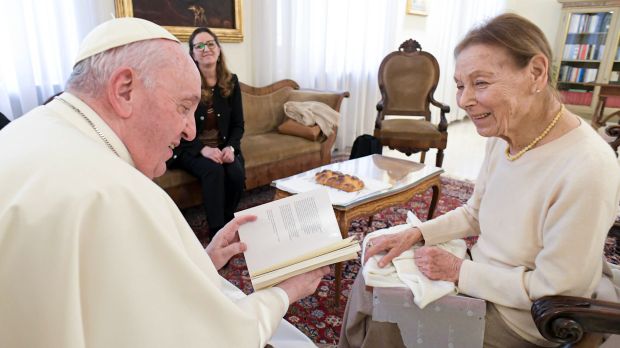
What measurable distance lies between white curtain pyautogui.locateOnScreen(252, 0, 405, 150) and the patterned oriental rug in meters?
1.58

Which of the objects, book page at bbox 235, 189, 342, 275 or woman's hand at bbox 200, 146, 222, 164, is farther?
woman's hand at bbox 200, 146, 222, 164

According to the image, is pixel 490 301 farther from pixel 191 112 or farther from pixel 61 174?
pixel 61 174

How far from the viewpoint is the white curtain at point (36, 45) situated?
2770 mm

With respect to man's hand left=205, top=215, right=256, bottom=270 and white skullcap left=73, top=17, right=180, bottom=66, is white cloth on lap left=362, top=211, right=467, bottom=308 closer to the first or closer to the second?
man's hand left=205, top=215, right=256, bottom=270

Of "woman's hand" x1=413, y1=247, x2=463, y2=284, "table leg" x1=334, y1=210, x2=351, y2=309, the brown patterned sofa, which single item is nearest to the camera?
"woman's hand" x1=413, y1=247, x2=463, y2=284

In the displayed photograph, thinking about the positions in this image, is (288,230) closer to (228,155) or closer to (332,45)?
(228,155)

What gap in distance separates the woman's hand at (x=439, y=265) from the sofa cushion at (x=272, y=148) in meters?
2.33

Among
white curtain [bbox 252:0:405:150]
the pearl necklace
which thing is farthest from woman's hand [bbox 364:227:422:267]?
white curtain [bbox 252:0:405:150]

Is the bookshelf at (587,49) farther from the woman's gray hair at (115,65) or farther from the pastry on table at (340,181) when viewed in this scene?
the woman's gray hair at (115,65)

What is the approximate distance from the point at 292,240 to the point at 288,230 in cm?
4

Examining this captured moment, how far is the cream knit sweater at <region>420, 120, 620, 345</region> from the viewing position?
3.15ft

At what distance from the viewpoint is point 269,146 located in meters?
3.66

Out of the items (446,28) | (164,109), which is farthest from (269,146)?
(446,28)

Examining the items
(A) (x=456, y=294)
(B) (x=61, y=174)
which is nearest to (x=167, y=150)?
(B) (x=61, y=174)
